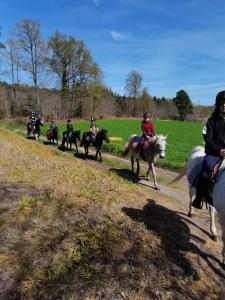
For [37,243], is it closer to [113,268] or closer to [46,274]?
[46,274]

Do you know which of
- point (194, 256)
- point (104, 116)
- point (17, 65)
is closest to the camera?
point (194, 256)

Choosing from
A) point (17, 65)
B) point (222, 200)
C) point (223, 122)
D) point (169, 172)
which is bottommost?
point (169, 172)

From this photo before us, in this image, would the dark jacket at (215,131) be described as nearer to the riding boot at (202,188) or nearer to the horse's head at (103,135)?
the riding boot at (202,188)

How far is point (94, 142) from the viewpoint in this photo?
19.0 m

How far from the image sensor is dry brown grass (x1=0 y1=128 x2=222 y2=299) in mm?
4191

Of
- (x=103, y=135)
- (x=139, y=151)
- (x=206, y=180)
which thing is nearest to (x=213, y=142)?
(x=206, y=180)

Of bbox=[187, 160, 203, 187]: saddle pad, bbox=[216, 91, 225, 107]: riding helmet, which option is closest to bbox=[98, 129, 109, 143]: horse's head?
bbox=[187, 160, 203, 187]: saddle pad

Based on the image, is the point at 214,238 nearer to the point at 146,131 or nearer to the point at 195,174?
the point at 195,174

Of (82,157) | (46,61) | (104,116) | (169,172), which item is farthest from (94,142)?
(104,116)

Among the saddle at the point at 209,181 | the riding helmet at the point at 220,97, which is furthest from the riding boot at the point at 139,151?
the riding helmet at the point at 220,97

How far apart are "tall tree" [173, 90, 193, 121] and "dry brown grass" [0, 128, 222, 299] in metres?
94.2

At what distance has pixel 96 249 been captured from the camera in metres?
4.95

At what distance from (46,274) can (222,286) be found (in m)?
2.95

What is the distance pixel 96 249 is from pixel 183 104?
322 feet
